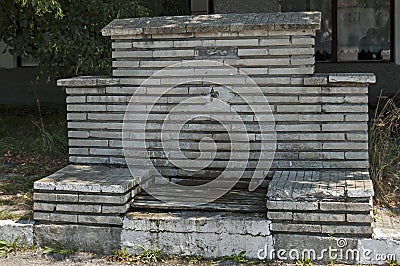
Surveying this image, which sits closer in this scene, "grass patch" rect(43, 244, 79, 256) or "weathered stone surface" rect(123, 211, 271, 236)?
"weathered stone surface" rect(123, 211, 271, 236)

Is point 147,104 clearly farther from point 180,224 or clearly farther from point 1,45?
point 1,45

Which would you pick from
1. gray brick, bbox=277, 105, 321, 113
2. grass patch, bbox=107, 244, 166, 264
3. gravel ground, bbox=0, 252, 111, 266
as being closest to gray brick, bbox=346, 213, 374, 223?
gray brick, bbox=277, 105, 321, 113

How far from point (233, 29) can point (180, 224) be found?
1635 mm

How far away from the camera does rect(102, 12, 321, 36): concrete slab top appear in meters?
4.95

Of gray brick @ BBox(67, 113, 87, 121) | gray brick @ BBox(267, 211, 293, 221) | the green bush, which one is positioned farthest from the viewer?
the green bush

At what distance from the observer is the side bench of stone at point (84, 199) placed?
4605mm

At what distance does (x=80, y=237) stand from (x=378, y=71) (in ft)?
26.5

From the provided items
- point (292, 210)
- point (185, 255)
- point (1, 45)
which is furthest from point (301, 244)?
point (1, 45)

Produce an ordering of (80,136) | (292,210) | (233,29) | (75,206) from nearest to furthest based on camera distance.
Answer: (292,210) < (75,206) < (233,29) < (80,136)

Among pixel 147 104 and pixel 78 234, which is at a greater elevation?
pixel 147 104

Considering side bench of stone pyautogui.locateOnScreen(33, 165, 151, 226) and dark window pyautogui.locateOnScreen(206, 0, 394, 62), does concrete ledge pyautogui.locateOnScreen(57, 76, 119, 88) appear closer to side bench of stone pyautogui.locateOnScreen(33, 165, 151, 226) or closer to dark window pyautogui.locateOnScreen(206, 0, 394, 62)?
side bench of stone pyautogui.locateOnScreen(33, 165, 151, 226)

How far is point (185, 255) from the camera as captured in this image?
4527mm

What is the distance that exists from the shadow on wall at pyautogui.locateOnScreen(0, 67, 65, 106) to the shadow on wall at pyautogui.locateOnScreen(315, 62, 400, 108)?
16.7 feet

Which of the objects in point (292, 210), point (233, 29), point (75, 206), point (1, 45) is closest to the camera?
point (292, 210)
